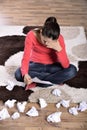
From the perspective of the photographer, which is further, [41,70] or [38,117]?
[41,70]

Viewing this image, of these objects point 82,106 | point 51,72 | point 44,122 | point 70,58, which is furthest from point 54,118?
point 70,58

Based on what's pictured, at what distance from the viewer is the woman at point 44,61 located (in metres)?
1.69

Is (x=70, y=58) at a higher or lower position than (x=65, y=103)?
higher

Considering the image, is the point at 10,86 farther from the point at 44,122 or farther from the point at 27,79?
the point at 44,122

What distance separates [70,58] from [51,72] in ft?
1.10

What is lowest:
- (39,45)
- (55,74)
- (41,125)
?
(41,125)

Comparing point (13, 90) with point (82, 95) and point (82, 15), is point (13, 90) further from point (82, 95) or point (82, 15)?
point (82, 15)

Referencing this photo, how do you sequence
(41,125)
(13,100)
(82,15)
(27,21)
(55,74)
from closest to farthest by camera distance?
(41,125), (13,100), (55,74), (27,21), (82,15)

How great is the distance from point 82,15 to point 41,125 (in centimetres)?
167

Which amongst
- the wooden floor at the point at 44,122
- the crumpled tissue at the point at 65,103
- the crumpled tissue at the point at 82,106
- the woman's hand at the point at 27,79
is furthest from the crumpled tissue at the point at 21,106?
the crumpled tissue at the point at 82,106

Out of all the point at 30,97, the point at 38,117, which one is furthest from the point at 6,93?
the point at 38,117

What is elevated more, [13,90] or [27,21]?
[27,21]

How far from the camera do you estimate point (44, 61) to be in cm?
184

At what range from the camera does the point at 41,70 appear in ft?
6.07
